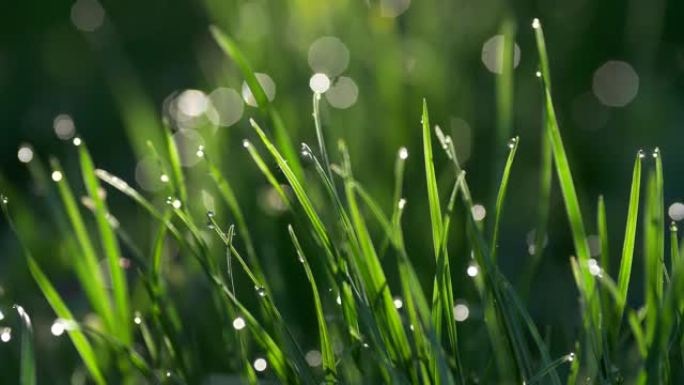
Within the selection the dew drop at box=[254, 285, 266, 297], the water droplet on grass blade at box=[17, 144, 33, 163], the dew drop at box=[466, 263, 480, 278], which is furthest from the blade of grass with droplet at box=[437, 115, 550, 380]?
the water droplet on grass blade at box=[17, 144, 33, 163]

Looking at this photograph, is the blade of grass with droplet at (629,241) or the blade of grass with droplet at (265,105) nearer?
the blade of grass with droplet at (629,241)

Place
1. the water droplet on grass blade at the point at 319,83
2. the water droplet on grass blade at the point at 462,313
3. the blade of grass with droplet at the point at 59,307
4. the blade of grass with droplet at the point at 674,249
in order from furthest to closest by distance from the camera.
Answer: the water droplet on grass blade at the point at 319,83 < the water droplet on grass blade at the point at 462,313 < the blade of grass with droplet at the point at 59,307 < the blade of grass with droplet at the point at 674,249

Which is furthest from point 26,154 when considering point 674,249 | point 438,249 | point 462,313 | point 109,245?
point 674,249

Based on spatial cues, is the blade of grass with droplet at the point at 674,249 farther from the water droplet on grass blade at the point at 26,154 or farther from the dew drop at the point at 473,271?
the water droplet on grass blade at the point at 26,154

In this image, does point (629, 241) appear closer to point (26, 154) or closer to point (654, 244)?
point (654, 244)

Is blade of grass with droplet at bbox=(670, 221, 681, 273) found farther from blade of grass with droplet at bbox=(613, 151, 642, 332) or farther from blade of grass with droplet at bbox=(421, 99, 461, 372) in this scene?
blade of grass with droplet at bbox=(421, 99, 461, 372)

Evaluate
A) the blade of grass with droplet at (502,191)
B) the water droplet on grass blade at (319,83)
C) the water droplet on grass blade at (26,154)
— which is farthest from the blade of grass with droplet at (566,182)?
the water droplet on grass blade at (319,83)
